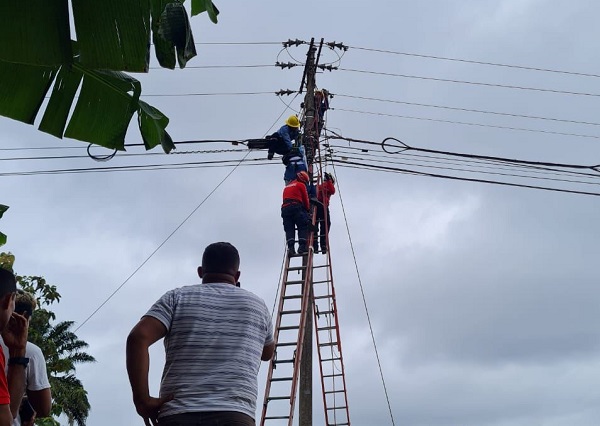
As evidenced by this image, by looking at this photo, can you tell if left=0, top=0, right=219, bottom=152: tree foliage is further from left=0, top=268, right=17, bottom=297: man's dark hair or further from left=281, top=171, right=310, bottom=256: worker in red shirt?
left=281, top=171, right=310, bottom=256: worker in red shirt

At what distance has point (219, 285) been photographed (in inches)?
136

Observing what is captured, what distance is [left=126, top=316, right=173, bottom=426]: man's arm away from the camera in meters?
3.10

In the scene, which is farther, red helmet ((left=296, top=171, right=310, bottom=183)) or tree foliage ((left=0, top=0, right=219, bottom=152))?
red helmet ((left=296, top=171, right=310, bottom=183))

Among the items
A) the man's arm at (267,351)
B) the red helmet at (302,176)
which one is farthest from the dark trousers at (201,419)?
the red helmet at (302,176)

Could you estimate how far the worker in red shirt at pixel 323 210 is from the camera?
11562 millimetres

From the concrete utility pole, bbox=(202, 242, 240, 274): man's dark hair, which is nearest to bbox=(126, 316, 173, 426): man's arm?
bbox=(202, 242, 240, 274): man's dark hair

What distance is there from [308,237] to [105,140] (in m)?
7.22

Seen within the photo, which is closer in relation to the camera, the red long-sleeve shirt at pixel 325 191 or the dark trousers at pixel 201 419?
the dark trousers at pixel 201 419

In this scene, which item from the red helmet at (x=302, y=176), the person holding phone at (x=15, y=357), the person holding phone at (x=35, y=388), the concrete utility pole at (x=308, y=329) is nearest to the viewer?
the person holding phone at (x=15, y=357)

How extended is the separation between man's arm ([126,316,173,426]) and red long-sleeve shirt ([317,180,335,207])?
28.5ft

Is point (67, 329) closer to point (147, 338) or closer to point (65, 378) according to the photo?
point (65, 378)

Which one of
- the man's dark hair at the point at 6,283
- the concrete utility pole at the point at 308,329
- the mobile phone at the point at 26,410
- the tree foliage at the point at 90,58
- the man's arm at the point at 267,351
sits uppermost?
the concrete utility pole at the point at 308,329

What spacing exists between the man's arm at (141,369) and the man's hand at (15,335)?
2.25ft

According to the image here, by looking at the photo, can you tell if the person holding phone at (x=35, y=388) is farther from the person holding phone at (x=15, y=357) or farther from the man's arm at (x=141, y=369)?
the man's arm at (x=141, y=369)
